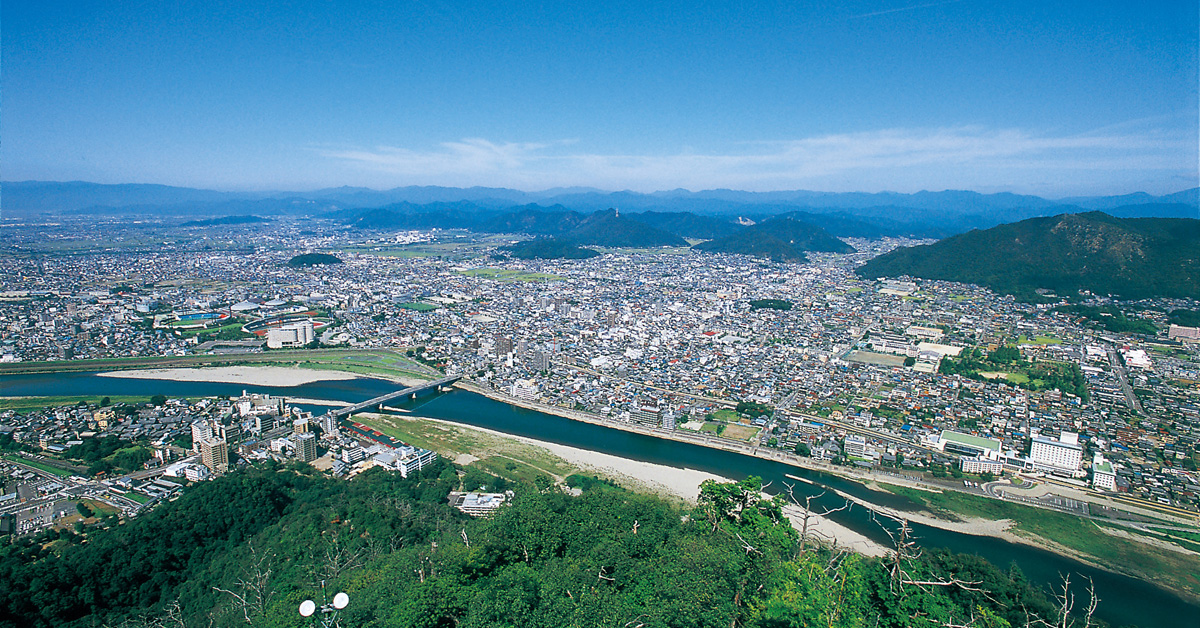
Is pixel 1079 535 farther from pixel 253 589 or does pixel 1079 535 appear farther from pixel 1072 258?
pixel 1072 258

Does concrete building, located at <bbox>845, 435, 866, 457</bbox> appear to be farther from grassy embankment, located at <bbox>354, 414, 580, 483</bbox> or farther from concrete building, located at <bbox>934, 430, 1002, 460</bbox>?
grassy embankment, located at <bbox>354, 414, 580, 483</bbox>

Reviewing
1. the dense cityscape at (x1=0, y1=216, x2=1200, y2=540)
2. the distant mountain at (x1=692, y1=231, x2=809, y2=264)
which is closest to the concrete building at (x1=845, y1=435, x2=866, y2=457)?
the dense cityscape at (x1=0, y1=216, x2=1200, y2=540)

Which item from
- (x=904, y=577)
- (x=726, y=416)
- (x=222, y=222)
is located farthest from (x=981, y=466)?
(x=222, y=222)

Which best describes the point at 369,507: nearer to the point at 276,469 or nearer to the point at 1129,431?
the point at 276,469

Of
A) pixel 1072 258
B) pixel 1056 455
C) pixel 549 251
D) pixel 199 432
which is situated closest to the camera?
pixel 1056 455

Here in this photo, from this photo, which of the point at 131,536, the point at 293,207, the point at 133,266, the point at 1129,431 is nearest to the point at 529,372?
the point at 131,536

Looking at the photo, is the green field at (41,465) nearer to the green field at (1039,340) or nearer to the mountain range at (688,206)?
the green field at (1039,340)

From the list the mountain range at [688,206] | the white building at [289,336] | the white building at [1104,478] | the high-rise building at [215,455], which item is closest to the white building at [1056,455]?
the white building at [1104,478]
